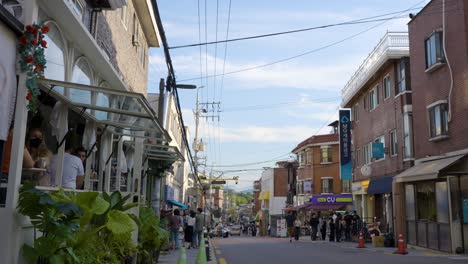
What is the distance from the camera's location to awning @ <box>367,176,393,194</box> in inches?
998

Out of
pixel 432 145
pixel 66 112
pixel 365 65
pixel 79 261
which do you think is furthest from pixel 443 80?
pixel 79 261

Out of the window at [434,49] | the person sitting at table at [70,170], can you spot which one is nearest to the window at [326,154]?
the window at [434,49]

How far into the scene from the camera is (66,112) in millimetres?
9008

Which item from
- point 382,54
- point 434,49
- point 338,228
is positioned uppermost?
point 382,54

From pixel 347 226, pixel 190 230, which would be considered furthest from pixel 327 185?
pixel 190 230

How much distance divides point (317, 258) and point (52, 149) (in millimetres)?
9867

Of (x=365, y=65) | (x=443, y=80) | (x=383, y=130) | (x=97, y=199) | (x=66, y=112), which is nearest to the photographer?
(x=97, y=199)

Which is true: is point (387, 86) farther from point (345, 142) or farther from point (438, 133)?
point (438, 133)

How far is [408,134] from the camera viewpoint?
78.7ft

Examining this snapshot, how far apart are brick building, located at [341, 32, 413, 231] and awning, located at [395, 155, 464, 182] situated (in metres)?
3.05

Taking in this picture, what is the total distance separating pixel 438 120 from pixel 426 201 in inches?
139

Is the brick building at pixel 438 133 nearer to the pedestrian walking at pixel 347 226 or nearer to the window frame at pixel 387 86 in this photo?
the window frame at pixel 387 86

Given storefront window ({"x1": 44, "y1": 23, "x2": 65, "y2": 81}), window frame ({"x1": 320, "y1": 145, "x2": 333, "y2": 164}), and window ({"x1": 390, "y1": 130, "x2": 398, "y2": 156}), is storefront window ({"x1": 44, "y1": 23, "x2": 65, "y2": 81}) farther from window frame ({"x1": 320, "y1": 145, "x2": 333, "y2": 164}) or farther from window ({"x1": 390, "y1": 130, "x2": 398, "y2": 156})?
window frame ({"x1": 320, "y1": 145, "x2": 333, "y2": 164})

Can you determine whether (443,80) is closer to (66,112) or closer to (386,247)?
(386,247)
